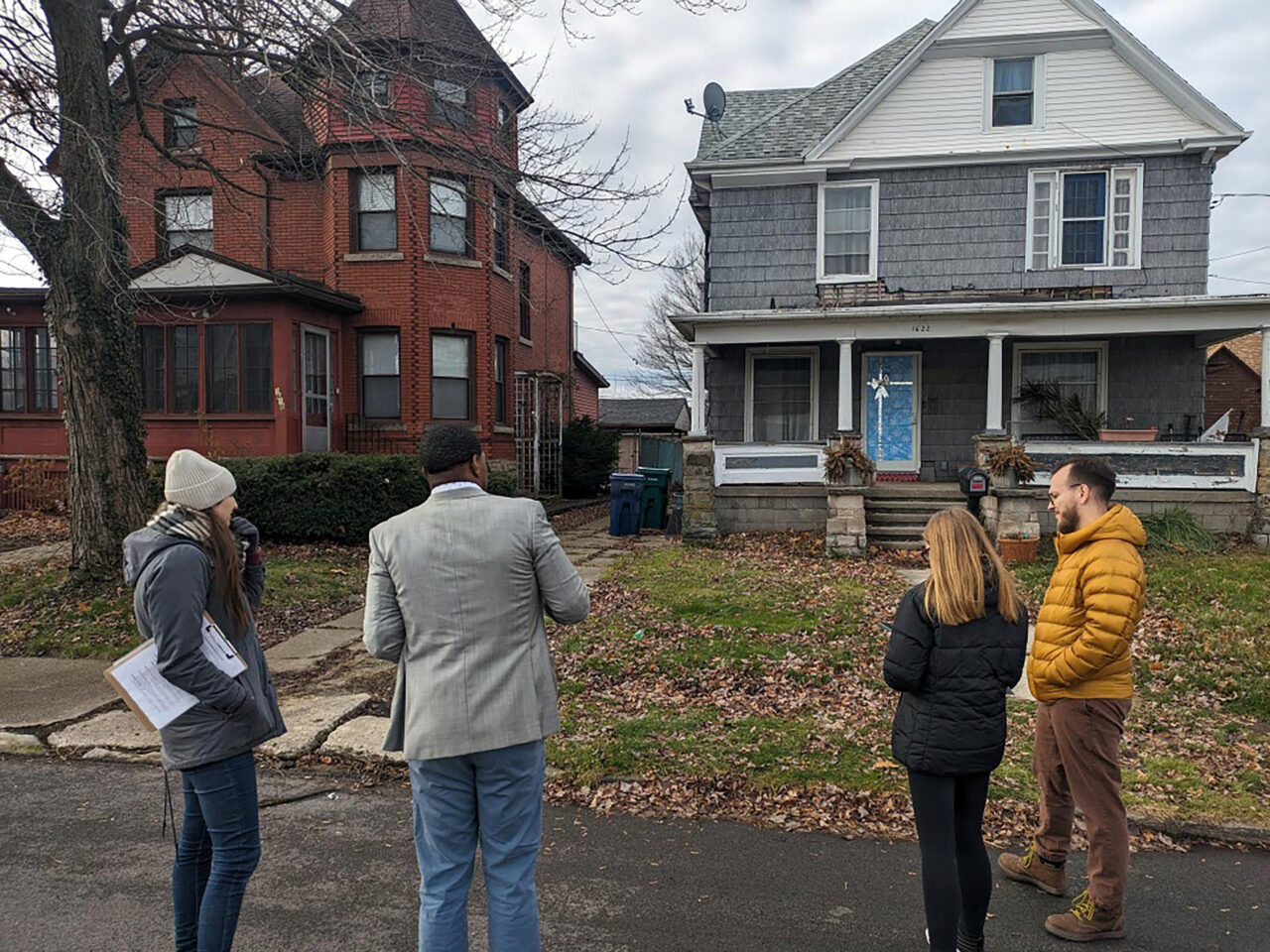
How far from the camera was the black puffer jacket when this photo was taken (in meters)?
3.04

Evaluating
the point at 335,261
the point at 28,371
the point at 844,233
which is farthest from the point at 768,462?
the point at 28,371

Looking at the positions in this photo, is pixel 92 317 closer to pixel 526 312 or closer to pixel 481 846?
pixel 481 846

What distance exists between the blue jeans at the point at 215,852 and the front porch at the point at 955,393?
11457 millimetres

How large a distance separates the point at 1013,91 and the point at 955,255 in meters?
3.10

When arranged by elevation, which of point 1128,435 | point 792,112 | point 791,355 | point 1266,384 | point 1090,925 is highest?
point 792,112

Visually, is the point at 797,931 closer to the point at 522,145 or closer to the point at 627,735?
the point at 627,735

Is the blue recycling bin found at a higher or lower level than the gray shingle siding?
lower

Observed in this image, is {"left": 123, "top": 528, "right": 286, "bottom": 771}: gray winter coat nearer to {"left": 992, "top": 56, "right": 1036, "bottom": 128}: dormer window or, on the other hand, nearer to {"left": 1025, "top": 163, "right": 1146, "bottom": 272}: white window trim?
{"left": 1025, "top": 163, "right": 1146, "bottom": 272}: white window trim

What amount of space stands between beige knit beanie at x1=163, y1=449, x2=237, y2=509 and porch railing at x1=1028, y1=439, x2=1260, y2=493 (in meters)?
12.7

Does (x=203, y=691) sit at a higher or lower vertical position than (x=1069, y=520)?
lower

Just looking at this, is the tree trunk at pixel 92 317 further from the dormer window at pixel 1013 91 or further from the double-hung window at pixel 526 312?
the dormer window at pixel 1013 91

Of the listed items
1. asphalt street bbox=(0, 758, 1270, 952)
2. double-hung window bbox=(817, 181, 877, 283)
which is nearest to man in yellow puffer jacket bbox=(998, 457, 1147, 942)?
asphalt street bbox=(0, 758, 1270, 952)

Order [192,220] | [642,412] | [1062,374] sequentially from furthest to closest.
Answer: [642,412]
[192,220]
[1062,374]

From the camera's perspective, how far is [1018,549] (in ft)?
39.2
